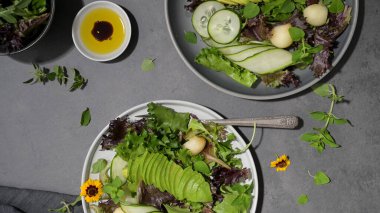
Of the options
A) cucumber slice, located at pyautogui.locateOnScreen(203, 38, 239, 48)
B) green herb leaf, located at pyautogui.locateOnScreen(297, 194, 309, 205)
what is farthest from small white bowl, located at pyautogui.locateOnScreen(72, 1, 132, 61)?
green herb leaf, located at pyautogui.locateOnScreen(297, 194, 309, 205)

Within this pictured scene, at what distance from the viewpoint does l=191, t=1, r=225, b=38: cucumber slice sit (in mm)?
1368

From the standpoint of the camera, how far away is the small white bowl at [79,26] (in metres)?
1.43

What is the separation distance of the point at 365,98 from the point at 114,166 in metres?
0.78

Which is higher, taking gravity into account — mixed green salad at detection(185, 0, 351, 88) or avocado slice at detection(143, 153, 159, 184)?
mixed green salad at detection(185, 0, 351, 88)

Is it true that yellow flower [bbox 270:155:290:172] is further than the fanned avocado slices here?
Yes

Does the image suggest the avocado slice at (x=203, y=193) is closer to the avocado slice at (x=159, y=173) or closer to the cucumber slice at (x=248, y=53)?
the avocado slice at (x=159, y=173)

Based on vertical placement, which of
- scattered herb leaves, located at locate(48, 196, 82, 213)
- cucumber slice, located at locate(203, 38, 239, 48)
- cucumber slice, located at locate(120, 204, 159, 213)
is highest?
cucumber slice, located at locate(203, 38, 239, 48)

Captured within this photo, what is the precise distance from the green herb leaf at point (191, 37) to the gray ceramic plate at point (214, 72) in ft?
0.04

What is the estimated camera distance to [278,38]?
1343mm

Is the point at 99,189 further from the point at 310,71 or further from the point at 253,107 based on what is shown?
the point at 310,71

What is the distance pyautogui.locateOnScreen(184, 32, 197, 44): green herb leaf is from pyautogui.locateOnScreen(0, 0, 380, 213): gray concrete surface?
0.08 meters

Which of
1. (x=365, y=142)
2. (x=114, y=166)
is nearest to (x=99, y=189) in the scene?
(x=114, y=166)

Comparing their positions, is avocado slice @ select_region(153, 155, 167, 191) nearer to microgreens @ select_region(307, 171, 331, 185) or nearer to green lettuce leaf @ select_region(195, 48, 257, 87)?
green lettuce leaf @ select_region(195, 48, 257, 87)

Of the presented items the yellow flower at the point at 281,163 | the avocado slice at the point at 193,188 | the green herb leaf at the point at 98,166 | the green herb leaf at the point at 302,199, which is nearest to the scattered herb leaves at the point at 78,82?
the green herb leaf at the point at 98,166
